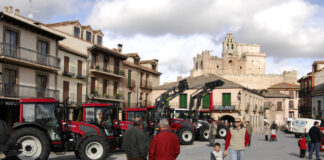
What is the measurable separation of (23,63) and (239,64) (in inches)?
4667

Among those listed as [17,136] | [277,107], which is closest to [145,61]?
[277,107]

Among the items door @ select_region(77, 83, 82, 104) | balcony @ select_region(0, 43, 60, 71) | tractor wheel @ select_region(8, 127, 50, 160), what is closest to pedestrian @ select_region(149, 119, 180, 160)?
tractor wheel @ select_region(8, 127, 50, 160)

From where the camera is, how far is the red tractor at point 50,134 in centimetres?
1255

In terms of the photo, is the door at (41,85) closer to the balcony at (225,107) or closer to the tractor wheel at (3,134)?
the tractor wheel at (3,134)

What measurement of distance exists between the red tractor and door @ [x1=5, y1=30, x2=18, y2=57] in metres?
12.7

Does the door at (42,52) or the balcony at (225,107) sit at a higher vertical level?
the door at (42,52)

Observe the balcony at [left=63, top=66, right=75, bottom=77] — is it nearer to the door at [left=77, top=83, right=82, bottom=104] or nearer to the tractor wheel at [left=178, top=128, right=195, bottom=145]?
the door at [left=77, top=83, right=82, bottom=104]

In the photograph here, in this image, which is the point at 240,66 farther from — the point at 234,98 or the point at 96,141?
the point at 96,141

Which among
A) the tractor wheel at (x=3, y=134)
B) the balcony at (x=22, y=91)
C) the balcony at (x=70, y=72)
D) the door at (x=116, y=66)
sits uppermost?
the door at (x=116, y=66)

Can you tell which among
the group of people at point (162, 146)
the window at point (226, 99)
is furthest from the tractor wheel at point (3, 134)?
the window at point (226, 99)

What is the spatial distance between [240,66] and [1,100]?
121 meters

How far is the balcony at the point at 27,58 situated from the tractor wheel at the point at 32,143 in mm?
13156

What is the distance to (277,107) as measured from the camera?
231ft

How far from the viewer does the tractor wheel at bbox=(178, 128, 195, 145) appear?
2292 centimetres
